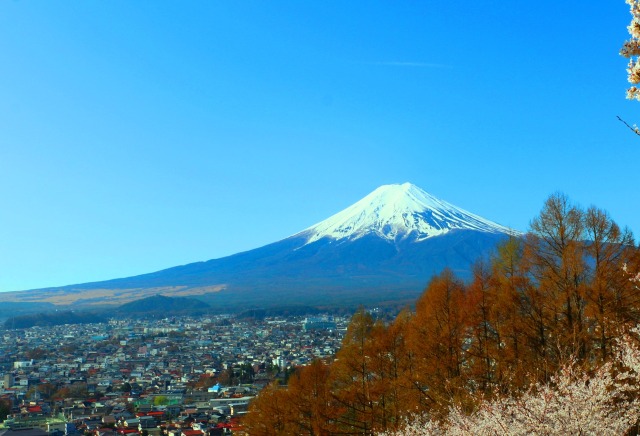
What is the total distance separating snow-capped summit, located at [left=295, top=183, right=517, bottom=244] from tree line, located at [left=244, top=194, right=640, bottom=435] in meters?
124

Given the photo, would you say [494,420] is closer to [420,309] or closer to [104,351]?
[420,309]

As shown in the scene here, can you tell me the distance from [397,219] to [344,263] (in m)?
26.7

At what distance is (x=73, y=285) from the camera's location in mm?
187750

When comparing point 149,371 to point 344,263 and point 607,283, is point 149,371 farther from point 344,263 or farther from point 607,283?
point 344,263

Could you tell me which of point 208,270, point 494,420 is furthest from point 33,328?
point 494,420

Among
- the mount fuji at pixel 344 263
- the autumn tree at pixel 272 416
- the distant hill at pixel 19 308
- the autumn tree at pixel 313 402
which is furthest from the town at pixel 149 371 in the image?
the distant hill at pixel 19 308

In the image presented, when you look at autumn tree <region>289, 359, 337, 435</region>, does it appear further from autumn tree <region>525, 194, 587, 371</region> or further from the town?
autumn tree <region>525, 194, 587, 371</region>

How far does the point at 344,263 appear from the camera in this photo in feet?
436

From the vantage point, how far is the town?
35.8 metres

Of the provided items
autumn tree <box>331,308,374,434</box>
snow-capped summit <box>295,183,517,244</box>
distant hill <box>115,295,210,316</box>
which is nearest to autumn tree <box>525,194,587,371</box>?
autumn tree <box>331,308,374,434</box>

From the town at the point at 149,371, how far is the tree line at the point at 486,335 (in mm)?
4832

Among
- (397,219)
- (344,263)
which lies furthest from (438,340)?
(397,219)

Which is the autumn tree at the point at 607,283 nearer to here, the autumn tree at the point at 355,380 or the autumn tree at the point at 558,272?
the autumn tree at the point at 558,272

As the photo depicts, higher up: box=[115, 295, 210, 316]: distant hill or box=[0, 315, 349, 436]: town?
box=[115, 295, 210, 316]: distant hill
